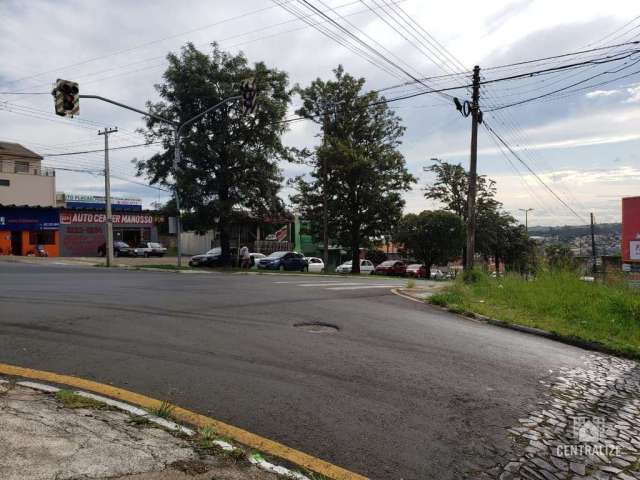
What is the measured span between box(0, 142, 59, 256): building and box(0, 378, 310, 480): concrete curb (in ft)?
158

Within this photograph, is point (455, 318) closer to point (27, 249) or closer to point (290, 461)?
point (290, 461)

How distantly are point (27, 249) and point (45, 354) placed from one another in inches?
1863

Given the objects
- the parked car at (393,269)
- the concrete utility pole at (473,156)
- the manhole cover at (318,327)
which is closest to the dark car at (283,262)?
the parked car at (393,269)

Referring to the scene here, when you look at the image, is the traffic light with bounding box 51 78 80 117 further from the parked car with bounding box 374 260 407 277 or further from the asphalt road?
the parked car with bounding box 374 260 407 277

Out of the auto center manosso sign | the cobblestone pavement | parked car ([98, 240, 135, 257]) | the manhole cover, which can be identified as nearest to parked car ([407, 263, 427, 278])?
parked car ([98, 240, 135, 257])

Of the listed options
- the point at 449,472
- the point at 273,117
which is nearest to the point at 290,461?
the point at 449,472

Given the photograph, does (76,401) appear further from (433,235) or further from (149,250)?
(149,250)

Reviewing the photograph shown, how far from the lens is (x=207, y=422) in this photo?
4.20 meters

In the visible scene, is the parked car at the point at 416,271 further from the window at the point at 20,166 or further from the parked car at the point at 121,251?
the window at the point at 20,166

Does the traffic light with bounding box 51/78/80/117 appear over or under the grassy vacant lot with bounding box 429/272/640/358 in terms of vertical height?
over

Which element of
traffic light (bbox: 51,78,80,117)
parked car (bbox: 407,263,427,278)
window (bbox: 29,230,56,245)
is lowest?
parked car (bbox: 407,263,427,278)

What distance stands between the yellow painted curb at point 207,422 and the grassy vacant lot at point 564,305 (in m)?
6.77

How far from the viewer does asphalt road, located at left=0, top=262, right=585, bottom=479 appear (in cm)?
412

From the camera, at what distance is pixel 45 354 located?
5.99m
